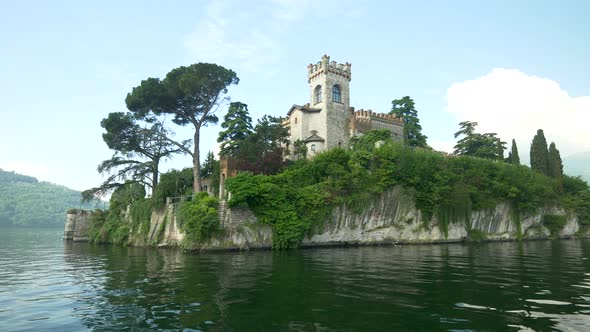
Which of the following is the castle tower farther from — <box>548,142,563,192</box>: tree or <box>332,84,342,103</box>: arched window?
<box>548,142,563,192</box>: tree

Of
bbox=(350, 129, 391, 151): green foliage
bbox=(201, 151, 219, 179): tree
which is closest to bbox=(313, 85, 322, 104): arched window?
bbox=(350, 129, 391, 151): green foliage

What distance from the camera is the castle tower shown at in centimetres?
4934

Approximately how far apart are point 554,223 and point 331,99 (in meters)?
36.1

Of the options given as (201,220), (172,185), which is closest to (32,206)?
(172,185)

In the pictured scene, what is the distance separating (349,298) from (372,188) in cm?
2674

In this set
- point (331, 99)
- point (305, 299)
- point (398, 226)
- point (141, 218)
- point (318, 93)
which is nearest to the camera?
point (305, 299)

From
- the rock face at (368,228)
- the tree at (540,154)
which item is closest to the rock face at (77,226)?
the rock face at (368,228)

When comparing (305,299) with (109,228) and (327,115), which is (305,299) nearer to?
(327,115)

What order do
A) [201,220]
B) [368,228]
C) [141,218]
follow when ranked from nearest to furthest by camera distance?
[201,220]
[368,228]
[141,218]

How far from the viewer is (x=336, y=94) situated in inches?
2009

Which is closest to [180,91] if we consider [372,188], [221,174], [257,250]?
[221,174]

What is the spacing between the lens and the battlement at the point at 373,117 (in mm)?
51969

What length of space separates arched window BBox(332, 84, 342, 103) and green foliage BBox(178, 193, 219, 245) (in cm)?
2548

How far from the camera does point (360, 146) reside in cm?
4369
